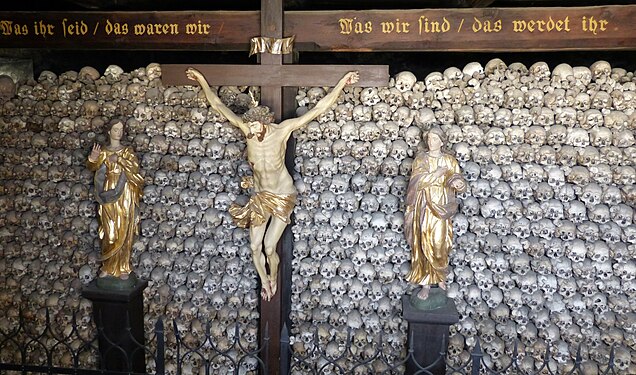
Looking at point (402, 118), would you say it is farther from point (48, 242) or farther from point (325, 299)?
point (48, 242)

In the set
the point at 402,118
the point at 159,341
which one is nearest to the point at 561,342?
the point at 402,118

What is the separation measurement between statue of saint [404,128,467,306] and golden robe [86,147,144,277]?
2082 millimetres

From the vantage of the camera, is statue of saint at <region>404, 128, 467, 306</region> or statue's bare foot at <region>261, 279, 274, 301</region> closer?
statue of saint at <region>404, 128, 467, 306</region>

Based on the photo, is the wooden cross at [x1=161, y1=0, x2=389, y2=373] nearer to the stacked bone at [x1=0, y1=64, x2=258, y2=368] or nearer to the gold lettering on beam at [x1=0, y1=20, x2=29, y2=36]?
the stacked bone at [x1=0, y1=64, x2=258, y2=368]

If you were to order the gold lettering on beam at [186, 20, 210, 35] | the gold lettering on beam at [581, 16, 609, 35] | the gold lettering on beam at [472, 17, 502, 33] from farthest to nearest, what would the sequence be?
the gold lettering on beam at [186, 20, 210, 35], the gold lettering on beam at [472, 17, 502, 33], the gold lettering on beam at [581, 16, 609, 35]

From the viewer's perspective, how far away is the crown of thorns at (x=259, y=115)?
385 cm

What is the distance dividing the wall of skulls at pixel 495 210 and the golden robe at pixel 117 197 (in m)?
1.27

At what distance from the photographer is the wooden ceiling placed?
16.1ft

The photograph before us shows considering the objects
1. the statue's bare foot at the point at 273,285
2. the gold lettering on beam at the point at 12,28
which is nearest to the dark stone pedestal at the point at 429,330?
the statue's bare foot at the point at 273,285

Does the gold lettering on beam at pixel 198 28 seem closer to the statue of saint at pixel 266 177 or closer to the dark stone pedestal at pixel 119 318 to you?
the statue of saint at pixel 266 177

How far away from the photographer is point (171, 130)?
4.53 metres

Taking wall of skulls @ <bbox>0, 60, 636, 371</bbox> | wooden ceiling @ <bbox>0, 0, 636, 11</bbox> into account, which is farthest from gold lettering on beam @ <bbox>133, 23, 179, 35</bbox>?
wooden ceiling @ <bbox>0, 0, 636, 11</bbox>

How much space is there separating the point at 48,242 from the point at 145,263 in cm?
92

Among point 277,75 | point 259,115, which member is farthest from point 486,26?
point 259,115
